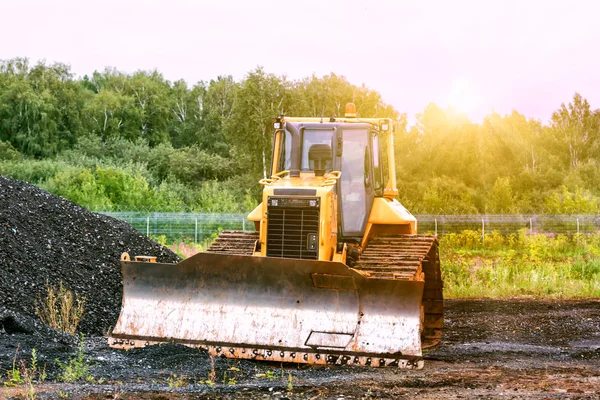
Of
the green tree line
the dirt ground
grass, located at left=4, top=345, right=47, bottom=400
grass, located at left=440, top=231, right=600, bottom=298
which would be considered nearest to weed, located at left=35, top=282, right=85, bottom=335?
the dirt ground

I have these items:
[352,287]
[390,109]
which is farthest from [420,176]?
[352,287]

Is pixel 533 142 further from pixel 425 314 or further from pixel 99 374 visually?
pixel 99 374

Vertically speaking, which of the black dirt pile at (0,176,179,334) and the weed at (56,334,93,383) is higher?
the black dirt pile at (0,176,179,334)

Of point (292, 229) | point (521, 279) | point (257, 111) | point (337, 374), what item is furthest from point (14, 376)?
point (257, 111)

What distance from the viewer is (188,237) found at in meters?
30.6

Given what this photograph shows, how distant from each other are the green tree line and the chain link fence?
1973 mm

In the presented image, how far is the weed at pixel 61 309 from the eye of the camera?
10.4 metres

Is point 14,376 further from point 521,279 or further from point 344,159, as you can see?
point 521,279

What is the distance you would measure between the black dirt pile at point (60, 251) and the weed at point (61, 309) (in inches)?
4.8

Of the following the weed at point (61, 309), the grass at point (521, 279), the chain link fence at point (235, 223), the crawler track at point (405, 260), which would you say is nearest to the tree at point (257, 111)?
the chain link fence at point (235, 223)

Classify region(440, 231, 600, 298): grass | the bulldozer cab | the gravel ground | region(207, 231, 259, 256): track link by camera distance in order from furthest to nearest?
1. region(440, 231, 600, 298): grass
2. region(207, 231, 259, 256): track link
3. the bulldozer cab
4. the gravel ground

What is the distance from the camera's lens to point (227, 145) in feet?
193

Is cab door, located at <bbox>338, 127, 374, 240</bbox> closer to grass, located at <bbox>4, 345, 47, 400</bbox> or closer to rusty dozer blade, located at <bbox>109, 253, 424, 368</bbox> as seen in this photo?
rusty dozer blade, located at <bbox>109, 253, 424, 368</bbox>

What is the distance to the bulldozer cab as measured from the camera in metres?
9.61
